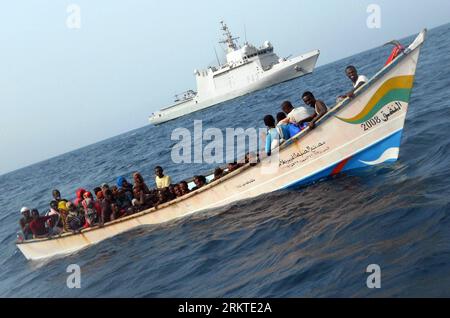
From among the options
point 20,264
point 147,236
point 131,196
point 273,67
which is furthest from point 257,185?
point 273,67

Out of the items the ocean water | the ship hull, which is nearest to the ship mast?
the ship hull

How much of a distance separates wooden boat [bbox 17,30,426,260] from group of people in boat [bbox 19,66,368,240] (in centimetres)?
30

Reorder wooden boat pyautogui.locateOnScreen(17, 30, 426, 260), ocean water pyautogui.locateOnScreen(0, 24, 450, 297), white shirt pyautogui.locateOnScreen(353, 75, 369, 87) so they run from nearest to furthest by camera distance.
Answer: ocean water pyautogui.locateOnScreen(0, 24, 450, 297), wooden boat pyautogui.locateOnScreen(17, 30, 426, 260), white shirt pyautogui.locateOnScreen(353, 75, 369, 87)

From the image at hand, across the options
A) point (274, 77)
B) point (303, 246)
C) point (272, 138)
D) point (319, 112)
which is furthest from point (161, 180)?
point (274, 77)

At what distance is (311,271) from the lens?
285 inches

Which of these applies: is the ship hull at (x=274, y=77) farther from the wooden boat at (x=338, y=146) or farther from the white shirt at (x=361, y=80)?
the white shirt at (x=361, y=80)

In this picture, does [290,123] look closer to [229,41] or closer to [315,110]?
[315,110]

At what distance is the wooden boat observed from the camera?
10898mm

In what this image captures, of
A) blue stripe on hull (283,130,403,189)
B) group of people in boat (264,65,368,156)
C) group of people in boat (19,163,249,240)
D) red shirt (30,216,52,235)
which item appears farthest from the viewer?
red shirt (30,216,52,235)

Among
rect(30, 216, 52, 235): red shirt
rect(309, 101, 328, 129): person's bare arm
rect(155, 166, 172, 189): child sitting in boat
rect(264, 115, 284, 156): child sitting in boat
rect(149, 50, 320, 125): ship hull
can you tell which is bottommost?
rect(30, 216, 52, 235): red shirt

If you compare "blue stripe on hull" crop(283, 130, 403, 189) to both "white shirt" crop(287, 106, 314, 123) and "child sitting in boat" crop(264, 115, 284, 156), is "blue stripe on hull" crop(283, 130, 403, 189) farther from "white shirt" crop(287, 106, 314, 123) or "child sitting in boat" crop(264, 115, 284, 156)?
"white shirt" crop(287, 106, 314, 123)

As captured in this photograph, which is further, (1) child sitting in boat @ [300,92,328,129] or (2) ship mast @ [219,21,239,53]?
(2) ship mast @ [219,21,239,53]
